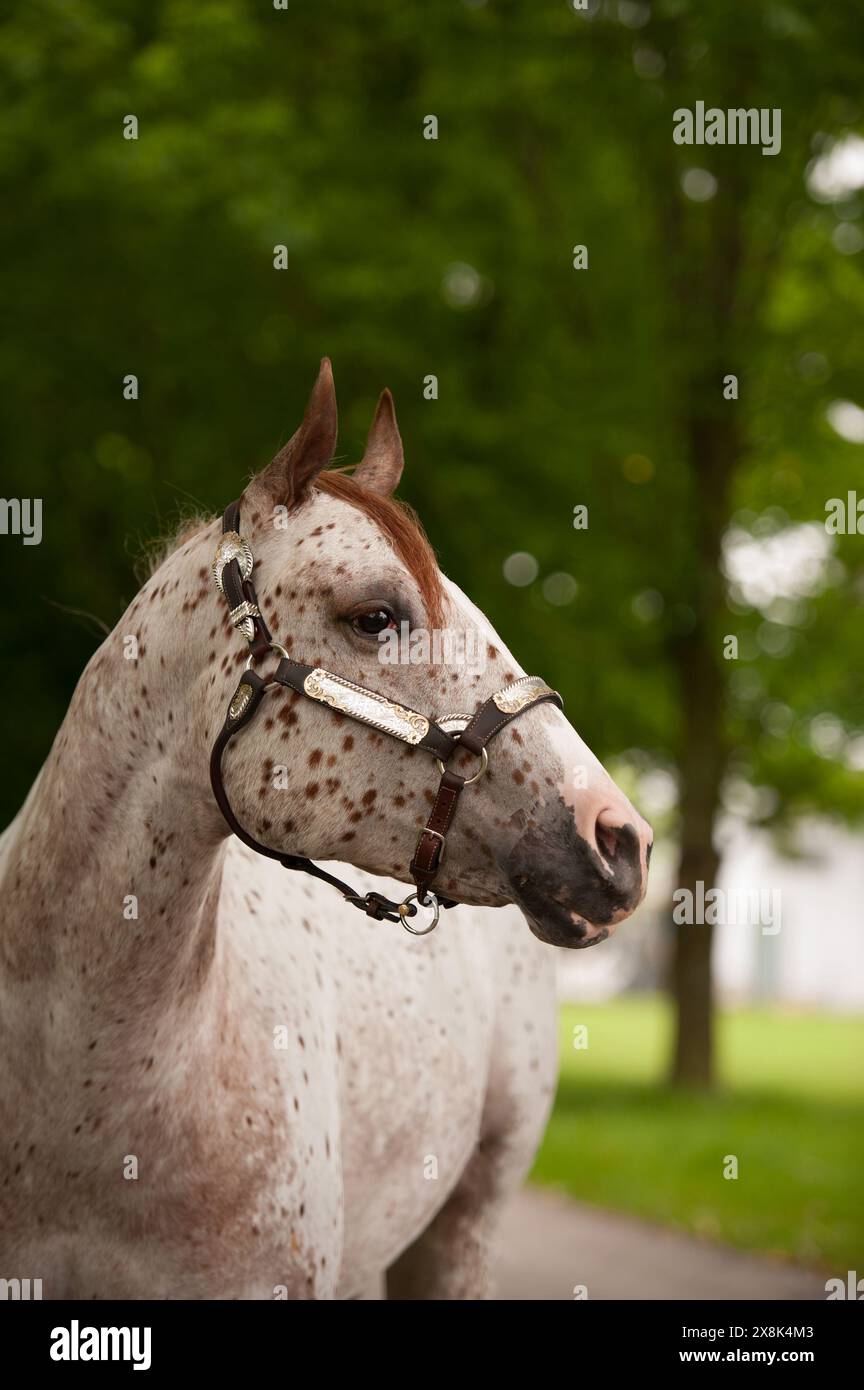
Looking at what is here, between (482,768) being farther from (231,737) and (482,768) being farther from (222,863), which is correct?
(222,863)

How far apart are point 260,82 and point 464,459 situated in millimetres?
3651

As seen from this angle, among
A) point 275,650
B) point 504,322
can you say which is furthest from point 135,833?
point 504,322

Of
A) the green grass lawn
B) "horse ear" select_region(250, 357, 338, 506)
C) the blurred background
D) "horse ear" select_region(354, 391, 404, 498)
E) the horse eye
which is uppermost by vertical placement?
the blurred background

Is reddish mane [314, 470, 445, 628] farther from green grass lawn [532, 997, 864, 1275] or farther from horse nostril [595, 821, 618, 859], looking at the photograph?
green grass lawn [532, 997, 864, 1275]

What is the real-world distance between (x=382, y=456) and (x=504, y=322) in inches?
374

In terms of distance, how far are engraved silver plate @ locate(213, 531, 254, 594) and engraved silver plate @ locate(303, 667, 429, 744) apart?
27cm

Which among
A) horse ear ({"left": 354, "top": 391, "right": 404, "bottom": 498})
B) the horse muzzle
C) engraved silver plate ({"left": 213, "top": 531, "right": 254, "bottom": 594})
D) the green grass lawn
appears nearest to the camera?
the horse muzzle

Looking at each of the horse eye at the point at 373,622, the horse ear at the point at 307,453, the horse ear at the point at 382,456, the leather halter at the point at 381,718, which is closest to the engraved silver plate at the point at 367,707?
the leather halter at the point at 381,718

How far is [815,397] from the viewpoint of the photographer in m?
11.7

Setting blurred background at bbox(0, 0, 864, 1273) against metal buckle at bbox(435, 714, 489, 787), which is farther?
blurred background at bbox(0, 0, 864, 1273)

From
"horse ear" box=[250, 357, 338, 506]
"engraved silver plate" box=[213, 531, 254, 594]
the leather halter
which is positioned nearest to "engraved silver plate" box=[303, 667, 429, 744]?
the leather halter

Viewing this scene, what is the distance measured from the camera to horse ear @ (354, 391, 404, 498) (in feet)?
9.74
